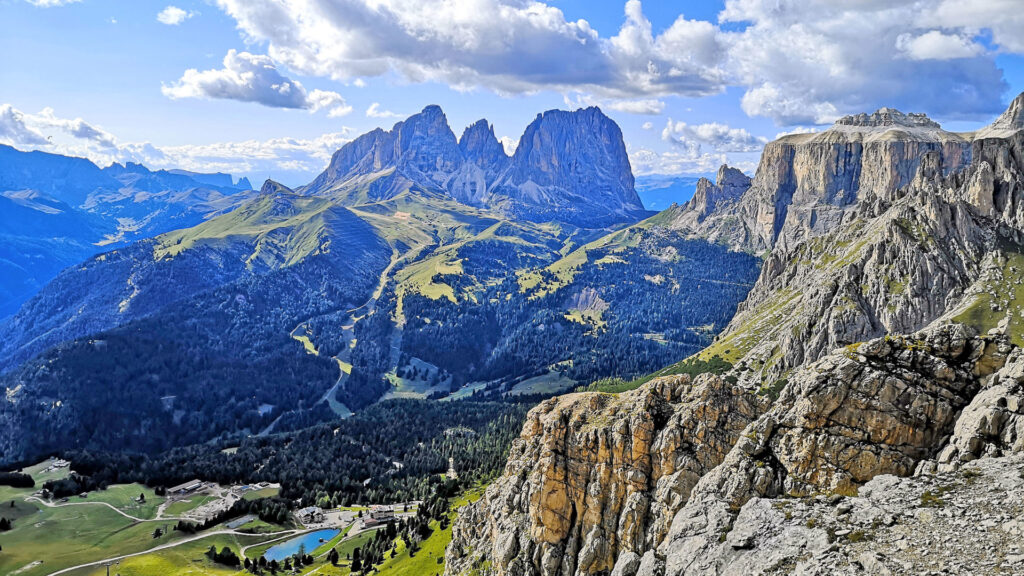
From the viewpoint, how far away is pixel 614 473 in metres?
70.8

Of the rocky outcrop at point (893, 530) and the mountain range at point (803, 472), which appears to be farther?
the mountain range at point (803, 472)

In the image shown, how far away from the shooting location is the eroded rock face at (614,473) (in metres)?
63.4

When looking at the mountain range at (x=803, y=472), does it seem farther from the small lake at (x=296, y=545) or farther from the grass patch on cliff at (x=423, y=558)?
the small lake at (x=296, y=545)

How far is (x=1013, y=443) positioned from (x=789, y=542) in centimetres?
1624

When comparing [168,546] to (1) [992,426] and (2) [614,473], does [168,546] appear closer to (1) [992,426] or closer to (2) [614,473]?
(2) [614,473]

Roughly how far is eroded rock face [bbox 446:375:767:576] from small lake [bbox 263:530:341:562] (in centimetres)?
11814

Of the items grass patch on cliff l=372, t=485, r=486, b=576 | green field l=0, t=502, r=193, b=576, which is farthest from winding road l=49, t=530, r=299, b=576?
grass patch on cliff l=372, t=485, r=486, b=576

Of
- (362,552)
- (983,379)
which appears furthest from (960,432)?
(362,552)

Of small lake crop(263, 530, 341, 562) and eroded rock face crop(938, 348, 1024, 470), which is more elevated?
eroded rock face crop(938, 348, 1024, 470)

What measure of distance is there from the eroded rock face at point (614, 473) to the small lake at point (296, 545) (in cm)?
11814

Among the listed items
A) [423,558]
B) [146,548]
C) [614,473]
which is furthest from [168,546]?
[614,473]

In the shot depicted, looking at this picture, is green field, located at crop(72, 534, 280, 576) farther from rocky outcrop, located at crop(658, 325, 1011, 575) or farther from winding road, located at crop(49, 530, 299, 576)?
rocky outcrop, located at crop(658, 325, 1011, 575)

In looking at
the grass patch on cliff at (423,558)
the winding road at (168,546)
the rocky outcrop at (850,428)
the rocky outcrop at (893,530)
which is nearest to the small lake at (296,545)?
the winding road at (168,546)

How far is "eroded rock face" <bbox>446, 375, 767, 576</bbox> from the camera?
2495 inches
